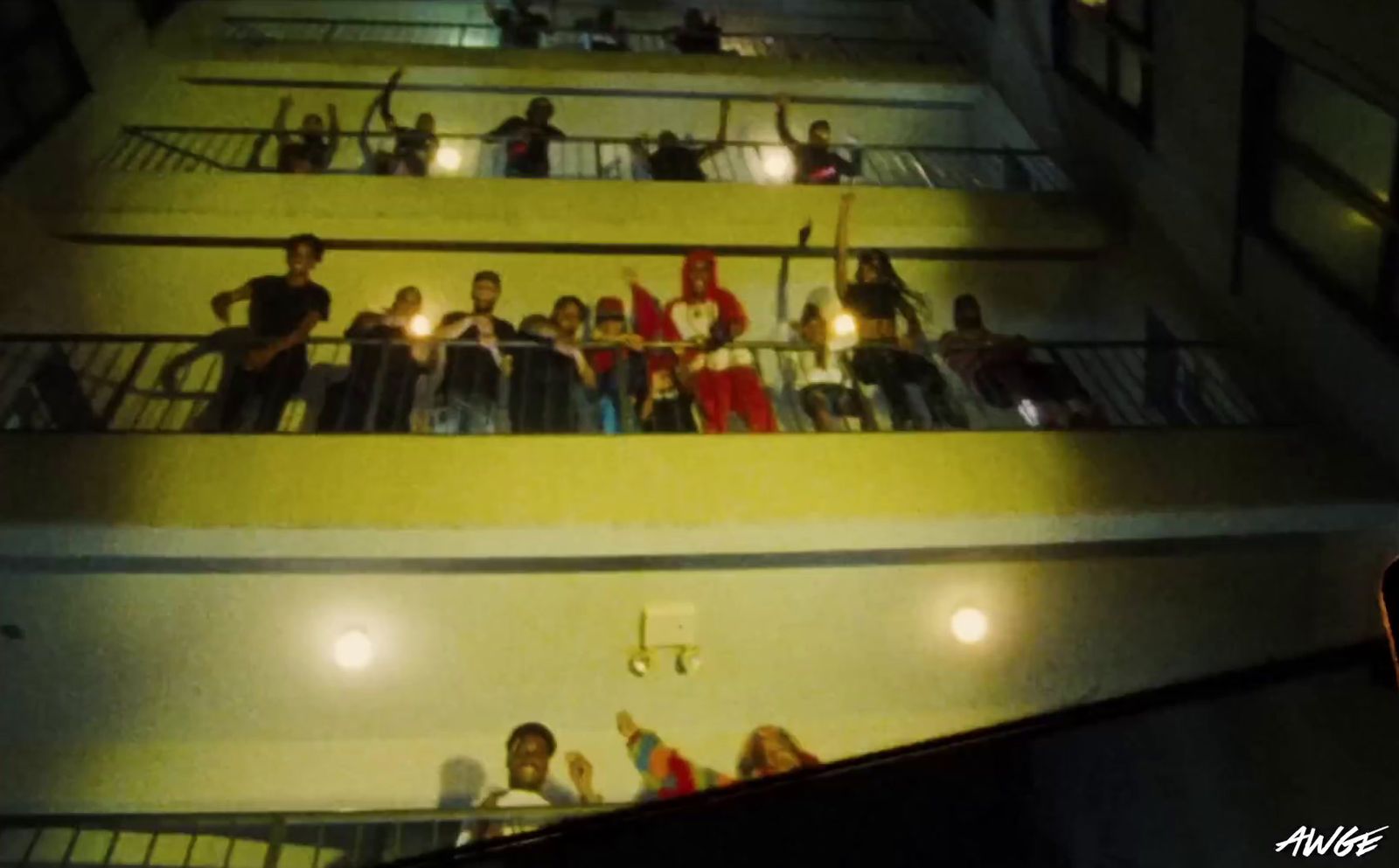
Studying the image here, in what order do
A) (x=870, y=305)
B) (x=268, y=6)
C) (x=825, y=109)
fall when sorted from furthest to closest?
(x=268, y=6) < (x=825, y=109) < (x=870, y=305)

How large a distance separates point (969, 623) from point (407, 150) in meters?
5.26

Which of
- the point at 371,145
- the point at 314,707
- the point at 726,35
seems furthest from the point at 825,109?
the point at 314,707

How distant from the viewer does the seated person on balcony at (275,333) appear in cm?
556

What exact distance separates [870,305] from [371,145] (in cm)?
489

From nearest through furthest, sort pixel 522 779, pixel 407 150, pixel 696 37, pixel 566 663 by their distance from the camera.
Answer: pixel 522 779, pixel 566 663, pixel 407 150, pixel 696 37

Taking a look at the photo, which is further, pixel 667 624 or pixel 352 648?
pixel 667 624

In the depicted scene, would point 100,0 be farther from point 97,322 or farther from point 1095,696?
point 1095,696

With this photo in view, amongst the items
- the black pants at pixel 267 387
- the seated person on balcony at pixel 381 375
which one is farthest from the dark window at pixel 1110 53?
the black pants at pixel 267 387

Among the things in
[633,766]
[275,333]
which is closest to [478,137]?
[275,333]

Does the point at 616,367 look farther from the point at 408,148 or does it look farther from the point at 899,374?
the point at 408,148

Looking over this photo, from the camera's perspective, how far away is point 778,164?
30.2 ft

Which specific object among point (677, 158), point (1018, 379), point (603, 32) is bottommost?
point (1018, 379)

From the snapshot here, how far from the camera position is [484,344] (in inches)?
219

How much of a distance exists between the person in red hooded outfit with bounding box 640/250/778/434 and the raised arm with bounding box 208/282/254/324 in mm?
2189
